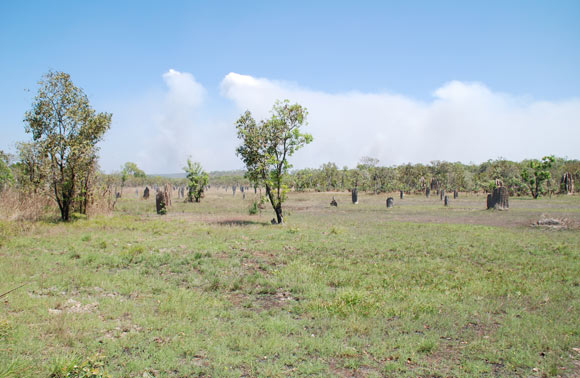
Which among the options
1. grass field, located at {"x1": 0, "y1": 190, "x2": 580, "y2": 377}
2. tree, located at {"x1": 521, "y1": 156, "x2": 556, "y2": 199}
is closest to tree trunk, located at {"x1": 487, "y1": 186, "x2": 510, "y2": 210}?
grass field, located at {"x1": 0, "y1": 190, "x2": 580, "y2": 377}

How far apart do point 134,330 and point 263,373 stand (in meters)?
2.54

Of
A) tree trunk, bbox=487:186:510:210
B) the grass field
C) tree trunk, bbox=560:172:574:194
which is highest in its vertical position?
tree trunk, bbox=560:172:574:194

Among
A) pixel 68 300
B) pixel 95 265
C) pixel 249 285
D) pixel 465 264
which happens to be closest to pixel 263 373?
pixel 249 285

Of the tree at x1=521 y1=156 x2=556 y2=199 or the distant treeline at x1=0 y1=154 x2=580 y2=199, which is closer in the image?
the tree at x1=521 y1=156 x2=556 y2=199

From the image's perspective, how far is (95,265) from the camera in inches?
395

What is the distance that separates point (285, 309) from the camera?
7293mm

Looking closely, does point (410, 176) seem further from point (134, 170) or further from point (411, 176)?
point (134, 170)

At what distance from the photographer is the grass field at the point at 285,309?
503 cm

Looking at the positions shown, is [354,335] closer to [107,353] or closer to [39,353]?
[107,353]

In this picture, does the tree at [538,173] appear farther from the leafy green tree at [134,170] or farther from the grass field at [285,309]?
the leafy green tree at [134,170]

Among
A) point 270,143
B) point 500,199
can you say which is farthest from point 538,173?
point 270,143

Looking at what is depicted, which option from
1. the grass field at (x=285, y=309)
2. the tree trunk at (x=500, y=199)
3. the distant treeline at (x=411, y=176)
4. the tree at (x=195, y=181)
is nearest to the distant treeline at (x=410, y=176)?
the distant treeline at (x=411, y=176)

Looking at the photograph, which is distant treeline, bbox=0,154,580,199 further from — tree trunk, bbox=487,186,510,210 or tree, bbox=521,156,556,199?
tree trunk, bbox=487,186,510,210

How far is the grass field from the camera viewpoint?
16.5ft
